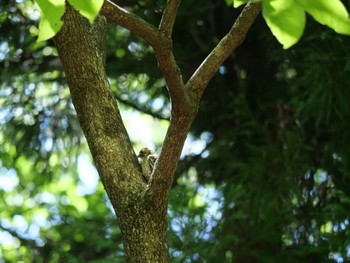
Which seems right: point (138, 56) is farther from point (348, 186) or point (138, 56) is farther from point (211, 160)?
point (348, 186)

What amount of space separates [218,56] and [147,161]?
1.59 feet

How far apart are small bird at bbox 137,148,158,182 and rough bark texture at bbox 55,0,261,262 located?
1.7 inches

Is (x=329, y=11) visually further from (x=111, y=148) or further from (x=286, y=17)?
(x=111, y=148)

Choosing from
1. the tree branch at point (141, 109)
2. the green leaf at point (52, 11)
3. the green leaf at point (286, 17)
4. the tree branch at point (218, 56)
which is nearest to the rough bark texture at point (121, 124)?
the tree branch at point (218, 56)

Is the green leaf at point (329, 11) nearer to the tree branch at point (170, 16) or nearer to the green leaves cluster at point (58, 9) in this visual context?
the green leaves cluster at point (58, 9)

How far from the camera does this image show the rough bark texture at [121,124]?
7.75ft

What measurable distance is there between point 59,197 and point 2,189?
0.65 metres

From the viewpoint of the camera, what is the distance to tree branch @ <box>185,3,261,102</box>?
2504mm

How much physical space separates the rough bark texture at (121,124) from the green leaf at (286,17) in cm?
84

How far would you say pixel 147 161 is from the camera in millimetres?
2709

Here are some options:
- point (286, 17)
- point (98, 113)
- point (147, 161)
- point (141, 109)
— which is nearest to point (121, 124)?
point (98, 113)

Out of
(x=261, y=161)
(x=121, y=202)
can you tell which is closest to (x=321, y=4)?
(x=121, y=202)

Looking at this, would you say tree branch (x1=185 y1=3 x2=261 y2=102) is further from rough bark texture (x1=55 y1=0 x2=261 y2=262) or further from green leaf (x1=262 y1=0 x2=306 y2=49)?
green leaf (x1=262 y1=0 x2=306 y2=49)

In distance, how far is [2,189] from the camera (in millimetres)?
8219
